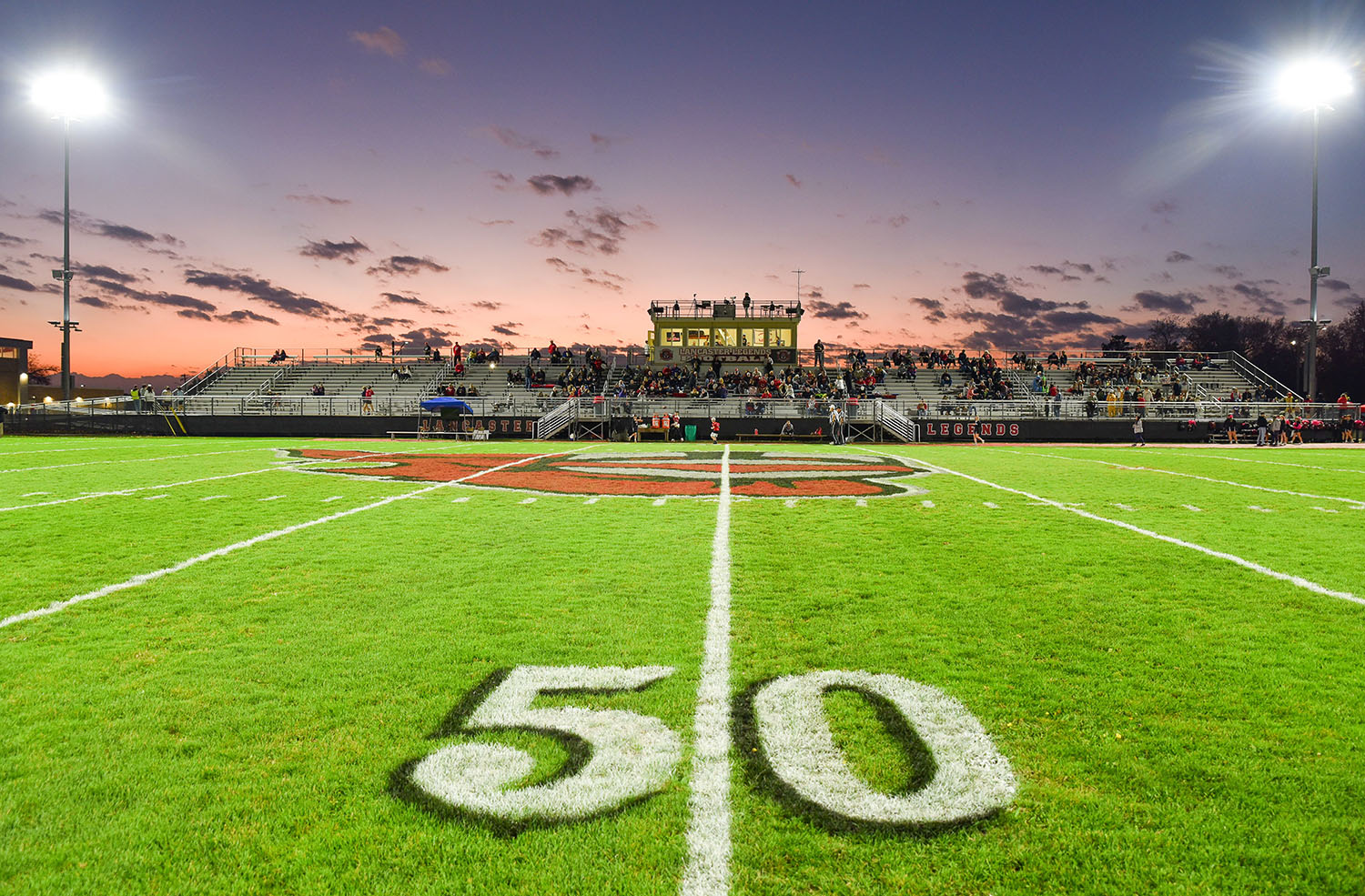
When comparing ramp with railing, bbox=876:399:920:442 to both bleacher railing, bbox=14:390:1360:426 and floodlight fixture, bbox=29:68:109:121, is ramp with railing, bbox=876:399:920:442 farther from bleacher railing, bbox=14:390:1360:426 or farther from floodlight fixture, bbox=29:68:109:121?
floodlight fixture, bbox=29:68:109:121

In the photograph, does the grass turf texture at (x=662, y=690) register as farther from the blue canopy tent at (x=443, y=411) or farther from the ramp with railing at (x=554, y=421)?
the ramp with railing at (x=554, y=421)

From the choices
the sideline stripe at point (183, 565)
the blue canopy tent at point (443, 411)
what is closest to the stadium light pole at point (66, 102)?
the blue canopy tent at point (443, 411)

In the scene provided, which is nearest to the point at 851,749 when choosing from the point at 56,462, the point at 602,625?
the point at 602,625

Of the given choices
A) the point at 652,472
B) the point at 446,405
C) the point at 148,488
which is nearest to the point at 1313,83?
the point at 652,472

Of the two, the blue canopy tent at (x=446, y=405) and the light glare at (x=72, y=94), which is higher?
the light glare at (x=72, y=94)

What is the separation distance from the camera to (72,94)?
36.4 metres

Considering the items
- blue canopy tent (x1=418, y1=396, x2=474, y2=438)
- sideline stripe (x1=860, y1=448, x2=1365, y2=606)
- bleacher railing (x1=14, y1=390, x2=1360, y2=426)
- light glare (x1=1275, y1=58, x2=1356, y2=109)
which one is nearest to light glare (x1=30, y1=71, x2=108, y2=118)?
bleacher railing (x1=14, y1=390, x2=1360, y2=426)

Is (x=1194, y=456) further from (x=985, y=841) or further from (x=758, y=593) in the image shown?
(x=985, y=841)

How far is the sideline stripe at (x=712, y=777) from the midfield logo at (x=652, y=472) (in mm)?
7988

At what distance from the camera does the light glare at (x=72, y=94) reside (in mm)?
36094

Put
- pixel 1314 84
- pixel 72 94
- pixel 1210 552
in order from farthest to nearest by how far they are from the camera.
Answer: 1. pixel 72 94
2. pixel 1314 84
3. pixel 1210 552

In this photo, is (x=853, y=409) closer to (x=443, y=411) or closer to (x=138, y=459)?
(x=443, y=411)

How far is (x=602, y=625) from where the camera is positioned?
16.8 feet

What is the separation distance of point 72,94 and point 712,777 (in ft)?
159
